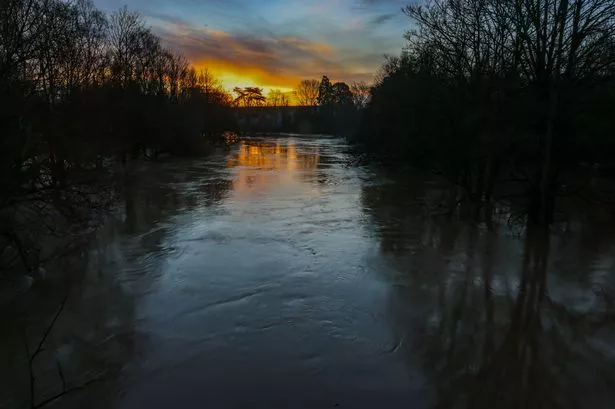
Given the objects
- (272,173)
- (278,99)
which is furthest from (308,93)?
(272,173)

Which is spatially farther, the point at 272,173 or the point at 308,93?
the point at 308,93

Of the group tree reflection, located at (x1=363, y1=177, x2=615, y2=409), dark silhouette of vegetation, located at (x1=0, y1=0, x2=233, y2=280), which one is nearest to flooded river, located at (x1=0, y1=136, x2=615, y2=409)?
tree reflection, located at (x1=363, y1=177, x2=615, y2=409)

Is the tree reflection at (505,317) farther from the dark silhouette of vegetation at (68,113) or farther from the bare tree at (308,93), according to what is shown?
the bare tree at (308,93)

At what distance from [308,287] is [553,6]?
495 inches

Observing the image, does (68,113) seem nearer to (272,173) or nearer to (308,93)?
(272,173)

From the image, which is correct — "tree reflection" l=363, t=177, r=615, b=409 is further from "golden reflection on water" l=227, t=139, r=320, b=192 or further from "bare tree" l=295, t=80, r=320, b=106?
"bare tree" l=295, t=80, r=320, b=106

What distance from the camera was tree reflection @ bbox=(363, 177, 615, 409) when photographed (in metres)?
6.51

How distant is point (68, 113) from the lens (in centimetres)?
1591

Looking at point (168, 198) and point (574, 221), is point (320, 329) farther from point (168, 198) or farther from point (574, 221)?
point (168, 198)


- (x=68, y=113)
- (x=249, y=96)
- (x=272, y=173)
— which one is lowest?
(x=272, y=173)

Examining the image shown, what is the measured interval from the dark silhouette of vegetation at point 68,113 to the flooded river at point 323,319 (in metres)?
1.76

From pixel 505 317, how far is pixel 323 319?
3.45m

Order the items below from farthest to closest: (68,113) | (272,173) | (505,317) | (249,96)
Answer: (249,96), (272,173), (68,113), (505,317)

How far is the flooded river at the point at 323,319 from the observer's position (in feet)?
21.0
